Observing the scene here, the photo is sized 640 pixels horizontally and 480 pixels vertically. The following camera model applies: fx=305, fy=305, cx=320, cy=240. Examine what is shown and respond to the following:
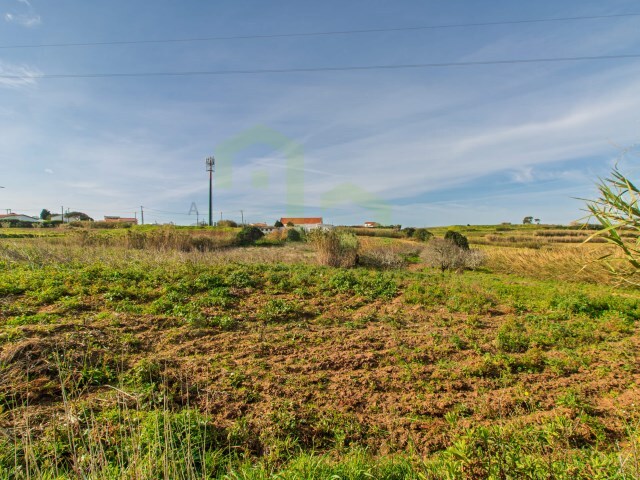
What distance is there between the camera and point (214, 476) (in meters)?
2.61

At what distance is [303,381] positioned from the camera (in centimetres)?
404

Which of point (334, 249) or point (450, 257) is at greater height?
point (334, 249)

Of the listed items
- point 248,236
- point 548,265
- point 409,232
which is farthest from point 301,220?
point 548,265

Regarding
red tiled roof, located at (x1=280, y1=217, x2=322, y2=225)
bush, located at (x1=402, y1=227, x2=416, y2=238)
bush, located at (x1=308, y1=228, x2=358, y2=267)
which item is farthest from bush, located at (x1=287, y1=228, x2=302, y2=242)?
red tiled roof, located at (x1=280, y1=217, x2=322, y2=225)

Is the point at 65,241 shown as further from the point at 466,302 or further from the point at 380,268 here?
the point at 466,302

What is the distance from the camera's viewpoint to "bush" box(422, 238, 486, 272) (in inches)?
669

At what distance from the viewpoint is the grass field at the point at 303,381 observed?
2543mm

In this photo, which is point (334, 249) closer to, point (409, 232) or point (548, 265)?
point (548, 265)

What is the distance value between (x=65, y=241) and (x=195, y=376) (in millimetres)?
17026

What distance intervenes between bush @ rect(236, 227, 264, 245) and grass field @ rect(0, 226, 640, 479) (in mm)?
17999

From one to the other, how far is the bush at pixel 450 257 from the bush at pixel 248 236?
597 inches

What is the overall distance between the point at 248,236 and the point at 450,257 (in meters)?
17.1

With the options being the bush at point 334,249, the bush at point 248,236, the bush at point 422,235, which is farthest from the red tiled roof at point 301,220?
the bush at point 334,249

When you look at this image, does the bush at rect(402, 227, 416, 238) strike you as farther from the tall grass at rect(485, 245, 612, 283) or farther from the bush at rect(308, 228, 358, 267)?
the bush at rect(308, 228, 358, 267)
